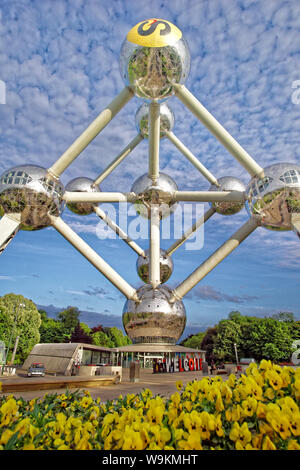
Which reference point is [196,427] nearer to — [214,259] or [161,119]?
[214,259]

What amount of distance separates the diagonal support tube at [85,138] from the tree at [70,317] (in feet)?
212

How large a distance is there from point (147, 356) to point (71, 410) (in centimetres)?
3311

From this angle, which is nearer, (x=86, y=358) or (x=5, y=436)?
(x=5, y=436)

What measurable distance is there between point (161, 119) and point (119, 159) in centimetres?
196

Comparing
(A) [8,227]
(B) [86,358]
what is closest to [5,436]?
(A) [8,227]

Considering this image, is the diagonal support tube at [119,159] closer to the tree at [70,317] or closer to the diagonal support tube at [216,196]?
the diagonal support tube at [216,196]

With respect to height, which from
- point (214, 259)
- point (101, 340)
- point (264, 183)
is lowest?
point (214, 259)

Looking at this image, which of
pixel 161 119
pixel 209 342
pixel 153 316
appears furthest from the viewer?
pixel 209 342

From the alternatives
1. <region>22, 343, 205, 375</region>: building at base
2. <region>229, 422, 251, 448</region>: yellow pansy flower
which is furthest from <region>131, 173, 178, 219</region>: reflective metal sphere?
<region>22, 343, 205, 375</region>: building at base

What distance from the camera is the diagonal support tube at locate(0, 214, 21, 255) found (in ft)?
20.5

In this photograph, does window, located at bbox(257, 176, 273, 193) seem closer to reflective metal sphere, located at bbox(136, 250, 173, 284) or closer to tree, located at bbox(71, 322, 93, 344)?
reflective metal sphere, located at bbox(136, 250, 173, 284)

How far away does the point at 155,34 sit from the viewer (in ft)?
20.4

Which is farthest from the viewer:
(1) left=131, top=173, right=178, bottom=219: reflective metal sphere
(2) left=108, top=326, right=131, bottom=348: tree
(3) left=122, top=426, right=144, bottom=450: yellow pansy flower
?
(2) left=108, top=326, right=131, bottom=348: tree

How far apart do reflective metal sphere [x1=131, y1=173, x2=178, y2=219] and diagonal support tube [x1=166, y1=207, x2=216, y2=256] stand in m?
0.94
